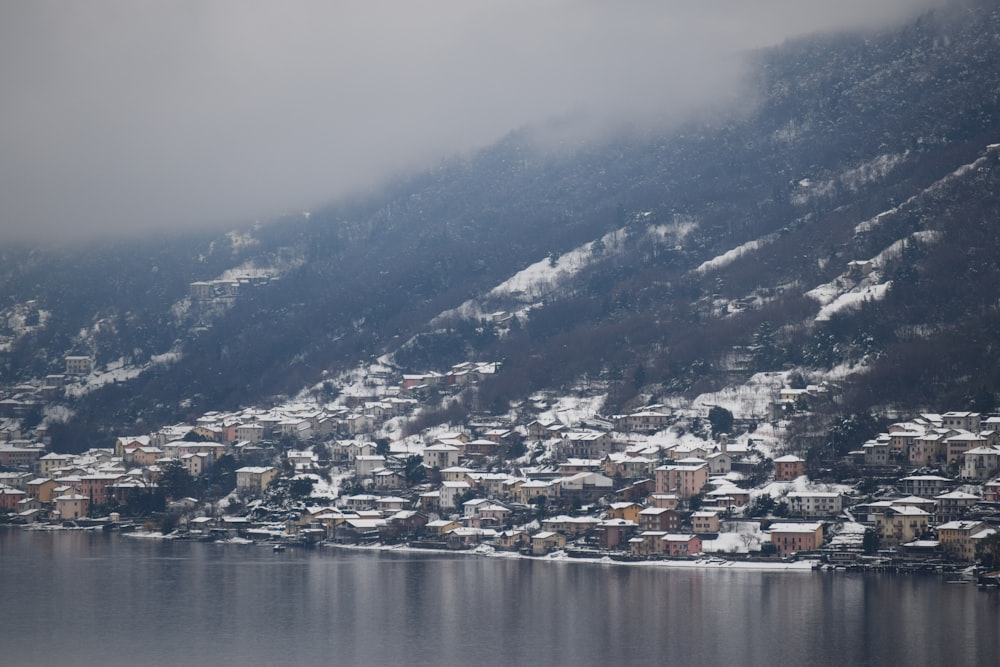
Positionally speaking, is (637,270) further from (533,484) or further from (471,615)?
(471,615)

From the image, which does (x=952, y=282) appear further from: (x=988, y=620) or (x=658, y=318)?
(x=988, y=620)

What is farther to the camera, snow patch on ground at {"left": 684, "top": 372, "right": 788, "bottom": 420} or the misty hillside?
the misty hillside

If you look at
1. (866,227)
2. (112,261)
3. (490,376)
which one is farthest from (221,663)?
(112,261)

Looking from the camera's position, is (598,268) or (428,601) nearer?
(428,601)

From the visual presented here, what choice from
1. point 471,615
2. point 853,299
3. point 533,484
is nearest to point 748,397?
point 853,299

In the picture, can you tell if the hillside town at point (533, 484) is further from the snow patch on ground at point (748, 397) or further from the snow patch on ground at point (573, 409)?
the snow patch on ground at point (748, 397)

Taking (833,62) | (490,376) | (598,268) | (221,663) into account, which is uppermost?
(833,62)

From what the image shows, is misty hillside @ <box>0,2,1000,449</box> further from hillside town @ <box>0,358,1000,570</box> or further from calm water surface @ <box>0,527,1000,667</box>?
calm water surface @ <box>0,527,1000,667</box>

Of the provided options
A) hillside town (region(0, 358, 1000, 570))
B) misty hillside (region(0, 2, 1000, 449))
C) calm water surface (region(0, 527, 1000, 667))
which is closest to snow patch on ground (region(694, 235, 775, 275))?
misty hillside (region(0, 2, 1000, 449))

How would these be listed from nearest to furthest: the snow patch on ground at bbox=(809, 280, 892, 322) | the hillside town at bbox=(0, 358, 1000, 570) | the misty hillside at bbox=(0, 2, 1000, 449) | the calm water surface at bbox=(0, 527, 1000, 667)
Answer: the calm water surface at bbox=(0, 527, 1000, 667) → the hillside town at bbox=(0, 358, 1000, 570) → the misty hillside at bbox=(0, 2, 1000, 449) → the snow patch on ground at bbox=(809, 280, 892, 322)
